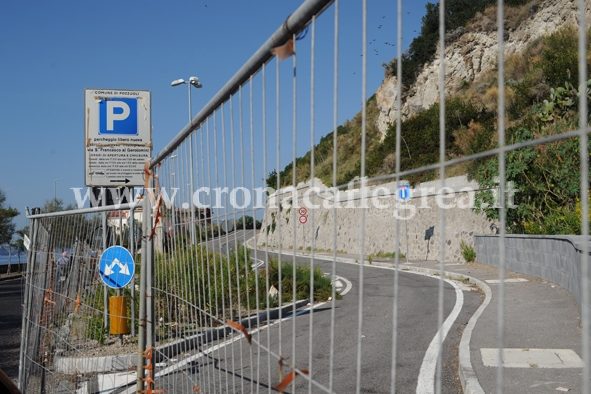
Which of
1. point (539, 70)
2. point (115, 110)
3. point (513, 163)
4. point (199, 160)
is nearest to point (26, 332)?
point (199, 160)

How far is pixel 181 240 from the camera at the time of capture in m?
4.39

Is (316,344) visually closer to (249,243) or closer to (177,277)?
(177,277)

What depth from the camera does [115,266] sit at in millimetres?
5570

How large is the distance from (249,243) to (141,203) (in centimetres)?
192

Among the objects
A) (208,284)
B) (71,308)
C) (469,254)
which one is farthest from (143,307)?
(469,254)

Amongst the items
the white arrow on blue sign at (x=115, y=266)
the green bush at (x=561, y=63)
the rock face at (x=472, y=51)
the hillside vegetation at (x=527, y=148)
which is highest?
the rock face at (x=472, y=51)

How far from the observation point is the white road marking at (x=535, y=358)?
20.8 ft

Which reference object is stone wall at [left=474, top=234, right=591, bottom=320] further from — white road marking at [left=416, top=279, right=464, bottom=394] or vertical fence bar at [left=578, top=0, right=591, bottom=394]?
vertical fence bar at [left=578, top=0, right=591, bottom=394]

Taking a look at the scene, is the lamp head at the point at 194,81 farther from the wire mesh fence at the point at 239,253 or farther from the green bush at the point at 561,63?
the wire mesh fence at the point at 239,253

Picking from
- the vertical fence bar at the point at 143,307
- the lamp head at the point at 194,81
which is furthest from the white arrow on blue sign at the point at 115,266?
the lamp head at the point at 194,81

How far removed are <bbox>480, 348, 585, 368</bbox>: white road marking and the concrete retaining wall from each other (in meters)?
2.41

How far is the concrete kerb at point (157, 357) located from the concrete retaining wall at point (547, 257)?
19.0 ft

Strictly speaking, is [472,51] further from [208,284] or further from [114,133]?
[208,284]

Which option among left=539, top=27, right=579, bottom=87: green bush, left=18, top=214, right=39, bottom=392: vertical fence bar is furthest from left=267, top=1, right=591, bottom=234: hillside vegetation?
left=18, top=214, right=39, bottom=392: vertical fence bar
